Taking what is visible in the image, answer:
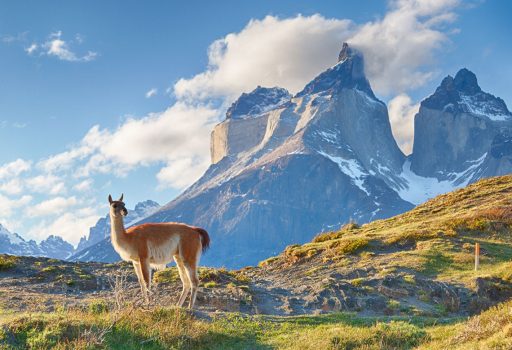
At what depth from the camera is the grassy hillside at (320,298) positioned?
13664 millimetres

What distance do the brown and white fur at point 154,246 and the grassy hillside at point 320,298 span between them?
0.96m

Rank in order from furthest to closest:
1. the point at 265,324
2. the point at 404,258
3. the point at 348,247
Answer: the point at 348,247 < the point at 404,258 < the point at 265,324

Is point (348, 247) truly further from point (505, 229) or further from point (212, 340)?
point (212, 340)

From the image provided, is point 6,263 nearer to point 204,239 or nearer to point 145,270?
point 145,270

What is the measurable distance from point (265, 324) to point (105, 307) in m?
4.86

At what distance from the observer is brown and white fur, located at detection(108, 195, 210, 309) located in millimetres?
16672

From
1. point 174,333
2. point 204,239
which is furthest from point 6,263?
point 174,333

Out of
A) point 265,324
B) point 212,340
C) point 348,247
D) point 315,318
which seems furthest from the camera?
point 348,247

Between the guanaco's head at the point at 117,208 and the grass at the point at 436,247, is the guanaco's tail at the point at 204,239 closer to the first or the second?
the guanaco's head at the point at 117,208

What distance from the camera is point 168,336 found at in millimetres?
Result: 13820

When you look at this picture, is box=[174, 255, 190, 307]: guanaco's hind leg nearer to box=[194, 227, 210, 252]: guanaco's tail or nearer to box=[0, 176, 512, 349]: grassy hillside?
box=[0, 176, 512, 349]: grassy hillside

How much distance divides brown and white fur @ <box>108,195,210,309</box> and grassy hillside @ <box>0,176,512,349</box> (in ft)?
3.16

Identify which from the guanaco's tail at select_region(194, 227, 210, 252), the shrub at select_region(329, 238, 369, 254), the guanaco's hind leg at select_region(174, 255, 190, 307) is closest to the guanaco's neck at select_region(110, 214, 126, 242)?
the guanaco's hind leg at select_region(174, 255, 190, 307)

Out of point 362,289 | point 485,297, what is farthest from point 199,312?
point 485,297
